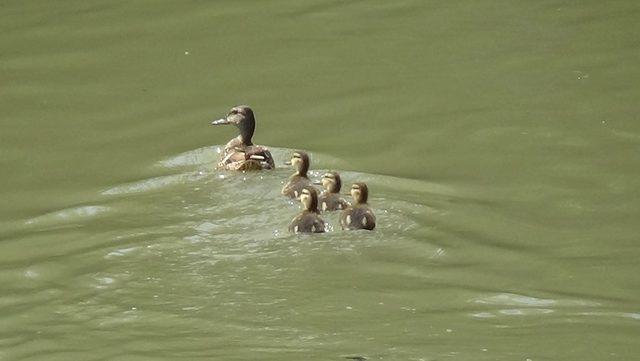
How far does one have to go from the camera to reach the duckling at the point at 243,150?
8.56 meters

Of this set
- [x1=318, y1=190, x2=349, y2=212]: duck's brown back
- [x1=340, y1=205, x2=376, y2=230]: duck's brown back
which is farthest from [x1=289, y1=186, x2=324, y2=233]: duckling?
[x1=318, y1=190, x2=349, y2=212]: duck's brown back

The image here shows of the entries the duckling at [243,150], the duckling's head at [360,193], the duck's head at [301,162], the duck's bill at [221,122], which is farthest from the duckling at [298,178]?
the duck's bill at [221,122]

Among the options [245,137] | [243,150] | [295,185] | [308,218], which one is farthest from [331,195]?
[245,137]

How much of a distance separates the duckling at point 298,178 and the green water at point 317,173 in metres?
0.11

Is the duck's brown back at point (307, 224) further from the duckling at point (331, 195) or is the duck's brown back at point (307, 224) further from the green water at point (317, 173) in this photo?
the duckling at point (331, 195)

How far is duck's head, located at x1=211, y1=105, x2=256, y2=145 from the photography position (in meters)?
8.86

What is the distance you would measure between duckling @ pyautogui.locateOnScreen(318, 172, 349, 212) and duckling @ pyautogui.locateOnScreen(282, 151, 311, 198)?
10 centimetres

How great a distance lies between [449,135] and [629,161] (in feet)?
3.62

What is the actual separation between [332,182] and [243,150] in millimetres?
730

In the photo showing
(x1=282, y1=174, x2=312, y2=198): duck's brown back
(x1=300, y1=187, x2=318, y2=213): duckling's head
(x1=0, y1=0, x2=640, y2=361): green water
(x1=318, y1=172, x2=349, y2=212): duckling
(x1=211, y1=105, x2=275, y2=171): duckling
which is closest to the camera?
(x1=0, y1=0, x2=640, y2=361): green water

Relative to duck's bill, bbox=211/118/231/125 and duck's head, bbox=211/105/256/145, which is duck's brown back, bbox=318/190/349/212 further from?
duck's bill, bbox=211/118/231/125

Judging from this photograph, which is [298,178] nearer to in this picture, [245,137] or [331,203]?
[331,203]

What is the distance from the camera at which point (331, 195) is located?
8.10m

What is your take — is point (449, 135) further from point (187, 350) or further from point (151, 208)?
point (187, 350)
